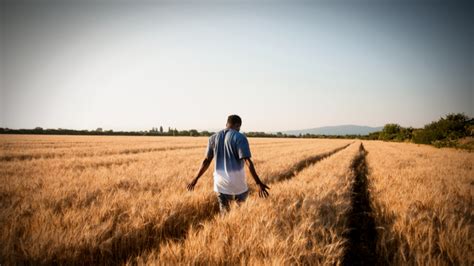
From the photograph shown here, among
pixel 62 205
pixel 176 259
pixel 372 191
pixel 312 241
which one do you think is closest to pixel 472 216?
pixel 372 191

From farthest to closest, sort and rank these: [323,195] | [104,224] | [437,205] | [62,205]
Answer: [323,195] < [437,205] < [62,205] < [104,224]

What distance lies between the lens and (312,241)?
2492 mm

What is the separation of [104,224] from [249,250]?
1.97 metres

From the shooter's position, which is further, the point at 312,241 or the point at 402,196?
the point at 402,196

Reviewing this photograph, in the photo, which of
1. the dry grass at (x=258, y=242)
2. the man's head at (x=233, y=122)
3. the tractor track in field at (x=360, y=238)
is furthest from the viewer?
the man's head at (x=233, y=122)

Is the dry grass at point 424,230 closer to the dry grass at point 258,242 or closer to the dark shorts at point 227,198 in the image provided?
the dry grass at point 258,242

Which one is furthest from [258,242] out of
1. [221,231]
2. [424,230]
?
[424,230]

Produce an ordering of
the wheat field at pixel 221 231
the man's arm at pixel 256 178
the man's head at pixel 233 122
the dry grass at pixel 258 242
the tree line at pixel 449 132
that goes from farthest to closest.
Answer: the tree line at pixel 449 132 → the man's head at pixel 233 122 → the man's arm at pixel 256 178 → the wheat field at pixel 221 231 → the dry grass at pixel 258 242

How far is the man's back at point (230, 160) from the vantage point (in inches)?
147

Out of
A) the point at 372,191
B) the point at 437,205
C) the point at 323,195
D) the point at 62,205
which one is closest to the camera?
the point at 62,205

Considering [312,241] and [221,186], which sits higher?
[221,186]

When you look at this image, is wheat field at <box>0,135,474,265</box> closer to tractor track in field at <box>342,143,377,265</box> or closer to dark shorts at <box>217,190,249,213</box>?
tractor track in field at <box>342,143,377,265</box>

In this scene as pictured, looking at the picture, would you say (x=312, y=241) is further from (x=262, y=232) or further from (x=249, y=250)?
(x=249, y=250)

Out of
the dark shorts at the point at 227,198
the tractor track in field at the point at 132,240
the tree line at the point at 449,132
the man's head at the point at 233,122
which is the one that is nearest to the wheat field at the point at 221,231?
the tractor track in field at the point at 132,240
